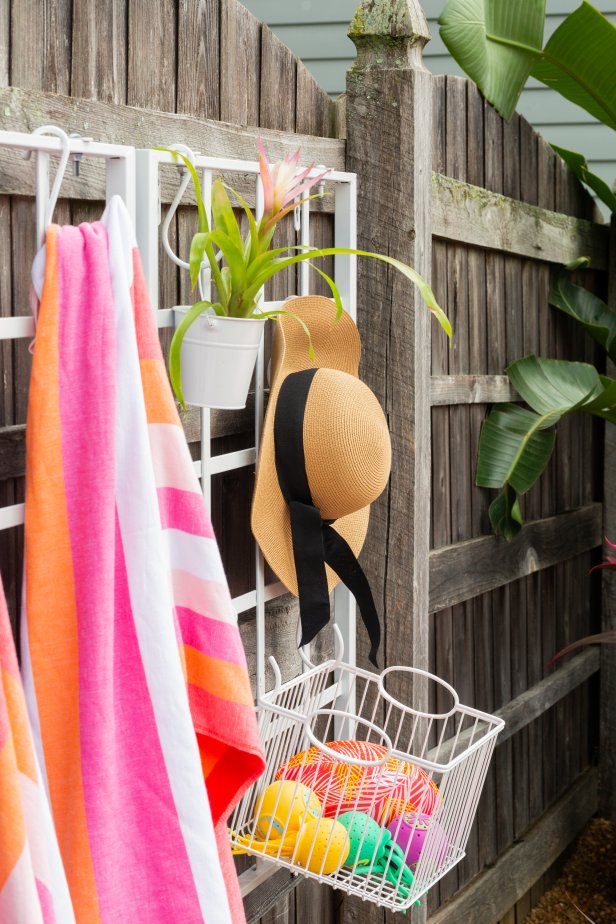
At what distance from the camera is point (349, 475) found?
1560mm

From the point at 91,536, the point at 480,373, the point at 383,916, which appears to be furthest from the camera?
the point at 480,373

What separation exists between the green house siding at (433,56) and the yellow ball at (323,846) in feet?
9.72

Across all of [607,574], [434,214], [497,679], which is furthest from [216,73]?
[607,574]

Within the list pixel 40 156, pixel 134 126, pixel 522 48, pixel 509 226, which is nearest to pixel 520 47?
pixel 522 48

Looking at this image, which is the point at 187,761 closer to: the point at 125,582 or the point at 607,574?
the point at 125,582

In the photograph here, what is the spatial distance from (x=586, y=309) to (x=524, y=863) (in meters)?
1.65

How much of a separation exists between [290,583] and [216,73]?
0.82 metres

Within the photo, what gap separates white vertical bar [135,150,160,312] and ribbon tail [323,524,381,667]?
537 mm

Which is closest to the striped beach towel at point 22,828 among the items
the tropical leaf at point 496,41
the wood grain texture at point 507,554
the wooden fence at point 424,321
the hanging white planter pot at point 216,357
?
the wooden fence at point 424,321

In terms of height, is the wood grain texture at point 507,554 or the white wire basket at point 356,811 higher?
the wood grain texture at point 507,554

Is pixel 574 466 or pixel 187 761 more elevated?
pixel 574 466

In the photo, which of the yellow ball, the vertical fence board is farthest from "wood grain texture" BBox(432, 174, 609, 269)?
the yellow ball

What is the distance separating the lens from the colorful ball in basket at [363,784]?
60.9 inches

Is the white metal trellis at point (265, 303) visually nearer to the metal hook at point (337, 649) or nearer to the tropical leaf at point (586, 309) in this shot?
the metal hook at point (337, 649)
